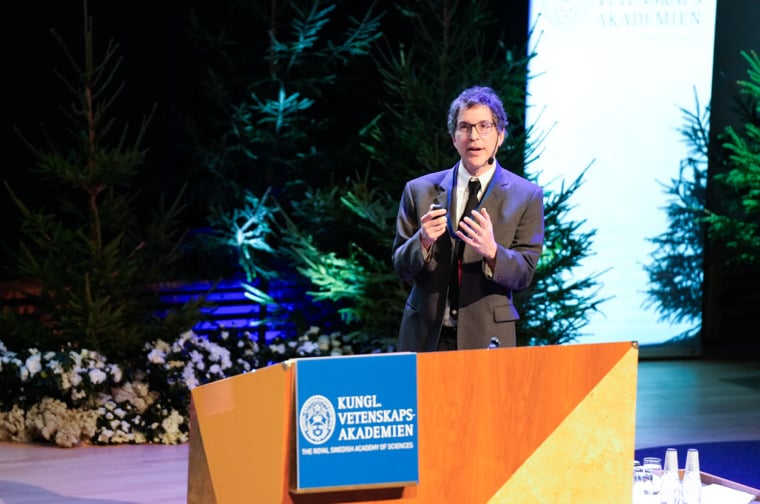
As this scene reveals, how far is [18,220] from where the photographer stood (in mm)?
7113

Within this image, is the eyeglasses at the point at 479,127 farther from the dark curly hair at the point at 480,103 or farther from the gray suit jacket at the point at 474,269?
the gray suit jacket at the point at 474,269

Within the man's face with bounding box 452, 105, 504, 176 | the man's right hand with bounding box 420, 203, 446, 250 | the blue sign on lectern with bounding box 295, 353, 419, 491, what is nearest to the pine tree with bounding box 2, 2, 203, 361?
the man's face with bounding box 452, 105, 504, 176

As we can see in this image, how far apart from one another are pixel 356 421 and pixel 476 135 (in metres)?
1.31

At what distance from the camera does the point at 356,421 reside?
8.07ft

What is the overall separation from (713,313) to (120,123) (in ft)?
16.8

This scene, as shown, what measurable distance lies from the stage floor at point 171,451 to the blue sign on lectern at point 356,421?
2651 millimetres

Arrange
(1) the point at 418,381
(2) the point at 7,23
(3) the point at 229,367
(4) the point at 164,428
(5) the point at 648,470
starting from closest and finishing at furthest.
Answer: (1) the point at 418,381 < (5) the point at 648,470 < (4) the point at 164,428 < (3) the point at 229,367 < (2) the point at 7,23

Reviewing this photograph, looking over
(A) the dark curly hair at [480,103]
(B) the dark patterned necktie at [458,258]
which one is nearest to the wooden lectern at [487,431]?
(B) the dark patterned necktie at [458,258]

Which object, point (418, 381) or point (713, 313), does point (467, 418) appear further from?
point (713, 313)

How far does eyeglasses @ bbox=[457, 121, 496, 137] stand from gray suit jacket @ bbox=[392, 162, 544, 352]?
0.20 m

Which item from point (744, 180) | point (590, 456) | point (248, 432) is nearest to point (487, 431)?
point (590, 456)

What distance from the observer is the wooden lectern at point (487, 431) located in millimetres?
2490

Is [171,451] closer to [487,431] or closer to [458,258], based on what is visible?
[458,258]

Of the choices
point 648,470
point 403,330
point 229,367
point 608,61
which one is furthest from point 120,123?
point 648,470
